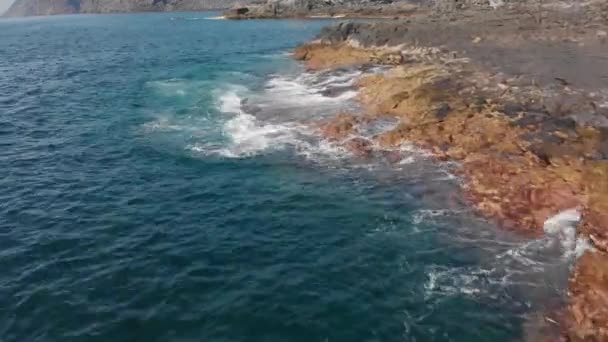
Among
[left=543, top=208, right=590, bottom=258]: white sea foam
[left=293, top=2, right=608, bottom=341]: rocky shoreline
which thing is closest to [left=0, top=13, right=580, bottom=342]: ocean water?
[left=543, top=208, right=590, bottom=258]: white sea foam

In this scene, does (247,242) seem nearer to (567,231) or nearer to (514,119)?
(567,231)

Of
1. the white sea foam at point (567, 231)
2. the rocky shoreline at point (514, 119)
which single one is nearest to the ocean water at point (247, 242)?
the white sea foam at point (567, 231)

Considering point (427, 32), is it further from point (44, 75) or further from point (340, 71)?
point (44, 75)

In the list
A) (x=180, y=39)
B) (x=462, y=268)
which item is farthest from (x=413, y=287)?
(x=180, y=39)

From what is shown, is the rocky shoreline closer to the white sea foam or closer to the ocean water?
the white sea foam

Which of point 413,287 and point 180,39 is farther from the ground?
point 180,39

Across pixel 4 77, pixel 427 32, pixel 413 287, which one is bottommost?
pixel 413 287

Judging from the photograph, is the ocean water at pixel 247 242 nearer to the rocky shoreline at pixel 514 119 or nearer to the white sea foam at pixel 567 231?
the white sea foam at pixel 567 231
